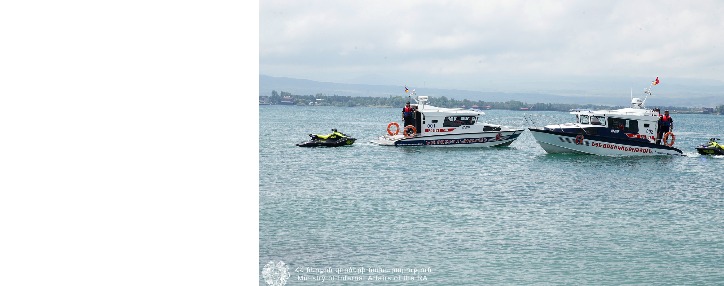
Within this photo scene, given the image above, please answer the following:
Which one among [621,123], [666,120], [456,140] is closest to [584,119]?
[621,123]

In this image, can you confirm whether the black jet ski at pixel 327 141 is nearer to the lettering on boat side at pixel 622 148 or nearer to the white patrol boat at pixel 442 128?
the white patrol boat at pixel 442 128

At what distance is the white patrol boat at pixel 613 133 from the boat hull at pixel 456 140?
5474 millimetres

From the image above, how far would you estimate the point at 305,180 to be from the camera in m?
28.9

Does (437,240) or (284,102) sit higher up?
(284,102)

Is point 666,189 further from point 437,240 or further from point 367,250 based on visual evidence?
point 367,250

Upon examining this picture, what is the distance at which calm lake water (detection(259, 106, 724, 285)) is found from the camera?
17328 millimetres

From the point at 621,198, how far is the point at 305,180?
1009 cm

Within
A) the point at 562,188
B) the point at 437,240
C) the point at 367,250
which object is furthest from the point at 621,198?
the point at 367,250

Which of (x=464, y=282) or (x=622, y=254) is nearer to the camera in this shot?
(x=464, y=282)

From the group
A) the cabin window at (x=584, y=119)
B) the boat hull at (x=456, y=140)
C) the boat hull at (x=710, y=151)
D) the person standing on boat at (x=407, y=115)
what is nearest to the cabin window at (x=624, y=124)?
the cabin window at (x=584, y=119)

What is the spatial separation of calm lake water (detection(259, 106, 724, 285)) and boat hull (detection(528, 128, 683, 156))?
352mm

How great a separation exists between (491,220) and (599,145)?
15018 mm

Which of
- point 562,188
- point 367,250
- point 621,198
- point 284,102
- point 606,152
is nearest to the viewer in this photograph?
point 367,250

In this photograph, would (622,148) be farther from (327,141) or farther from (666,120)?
(327,141)
